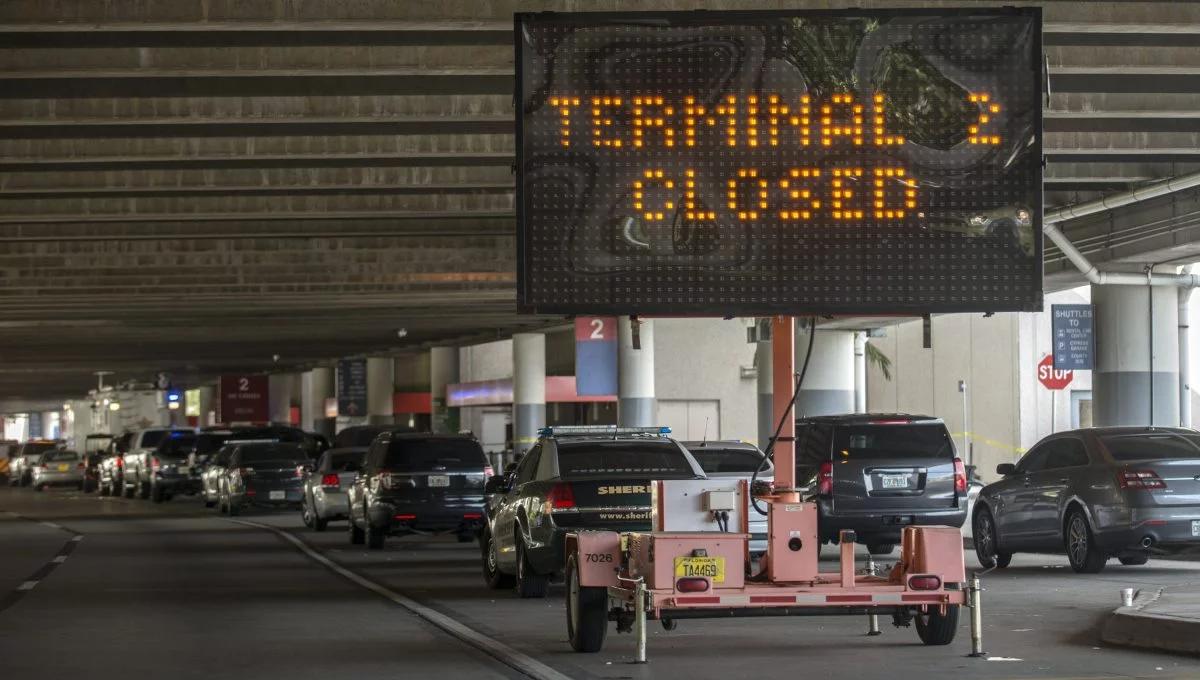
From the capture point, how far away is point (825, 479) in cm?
2184

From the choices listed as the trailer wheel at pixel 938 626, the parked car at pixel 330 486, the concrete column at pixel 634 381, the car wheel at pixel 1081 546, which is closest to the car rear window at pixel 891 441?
the car wheel at pixel 1081 546

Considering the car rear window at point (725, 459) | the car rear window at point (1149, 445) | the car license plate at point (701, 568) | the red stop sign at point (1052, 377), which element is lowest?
the car license plate at point (701, 568)

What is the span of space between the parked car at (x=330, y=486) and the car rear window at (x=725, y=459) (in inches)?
427

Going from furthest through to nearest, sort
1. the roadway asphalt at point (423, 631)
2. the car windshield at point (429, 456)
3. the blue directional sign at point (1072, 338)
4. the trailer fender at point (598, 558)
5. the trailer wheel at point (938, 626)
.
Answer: the blue directional sign at point (1072, 338) < the car windshield at point (429, 456) < the trailer wheel at point (938, 626) < the trailer fender at point (598, 558) < the roadway asphalt at point (423, 631)

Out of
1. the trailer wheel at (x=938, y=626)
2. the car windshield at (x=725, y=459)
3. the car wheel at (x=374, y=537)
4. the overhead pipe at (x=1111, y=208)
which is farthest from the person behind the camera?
the car wheel at (x=374, y=537)

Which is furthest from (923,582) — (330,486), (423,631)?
(330,486)

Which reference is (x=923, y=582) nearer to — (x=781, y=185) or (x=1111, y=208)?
(x=781, y=185)

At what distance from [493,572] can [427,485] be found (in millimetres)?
6336

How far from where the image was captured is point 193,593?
1973 cm

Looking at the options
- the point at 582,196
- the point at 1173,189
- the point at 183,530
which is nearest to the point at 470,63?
the point at 582,196

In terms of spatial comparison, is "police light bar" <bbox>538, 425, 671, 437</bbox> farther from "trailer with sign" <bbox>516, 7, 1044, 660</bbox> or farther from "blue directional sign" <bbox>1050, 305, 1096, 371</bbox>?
"blue directional sign" <bbox>1050, 305, 1096, 371</bbox>

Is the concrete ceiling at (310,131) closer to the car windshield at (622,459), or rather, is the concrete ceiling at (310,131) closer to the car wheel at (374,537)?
the car windshield at (622,459)

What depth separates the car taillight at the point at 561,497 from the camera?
17.4 meters

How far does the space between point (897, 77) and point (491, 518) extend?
879 centimetres
